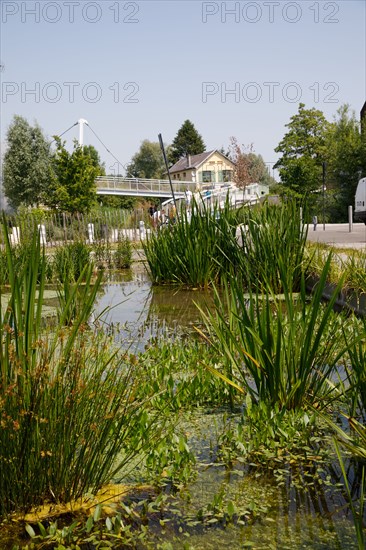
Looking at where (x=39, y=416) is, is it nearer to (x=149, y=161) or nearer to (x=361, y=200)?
(x=361, y=200)

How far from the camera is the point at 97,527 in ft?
8.61

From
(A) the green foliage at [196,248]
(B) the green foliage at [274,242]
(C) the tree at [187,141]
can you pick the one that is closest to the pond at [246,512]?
(B) the green foliage at [274,242]

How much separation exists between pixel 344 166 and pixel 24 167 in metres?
24.3

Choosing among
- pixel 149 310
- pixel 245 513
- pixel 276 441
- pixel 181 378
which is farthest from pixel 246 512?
pixel 149 310

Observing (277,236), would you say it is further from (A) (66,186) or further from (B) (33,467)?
(A) (66,186)

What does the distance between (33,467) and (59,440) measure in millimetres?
130

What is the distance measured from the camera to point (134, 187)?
228 ft

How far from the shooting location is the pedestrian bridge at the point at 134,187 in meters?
66.4

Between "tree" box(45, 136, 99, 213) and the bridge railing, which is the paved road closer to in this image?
"tree" box(45, 136, 99, 213)

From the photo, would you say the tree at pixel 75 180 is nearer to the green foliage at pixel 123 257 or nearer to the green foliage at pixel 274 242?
the green foliage at pixel 123 257

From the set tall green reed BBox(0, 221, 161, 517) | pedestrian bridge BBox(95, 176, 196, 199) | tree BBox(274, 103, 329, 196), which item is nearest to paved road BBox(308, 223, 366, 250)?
tall green reed BBox(0, 221, 161, 517)

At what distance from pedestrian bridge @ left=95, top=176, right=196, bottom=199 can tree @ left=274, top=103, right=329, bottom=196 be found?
30.1 ft

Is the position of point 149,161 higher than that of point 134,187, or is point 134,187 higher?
point 149,161

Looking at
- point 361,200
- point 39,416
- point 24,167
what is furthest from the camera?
point 24,167
